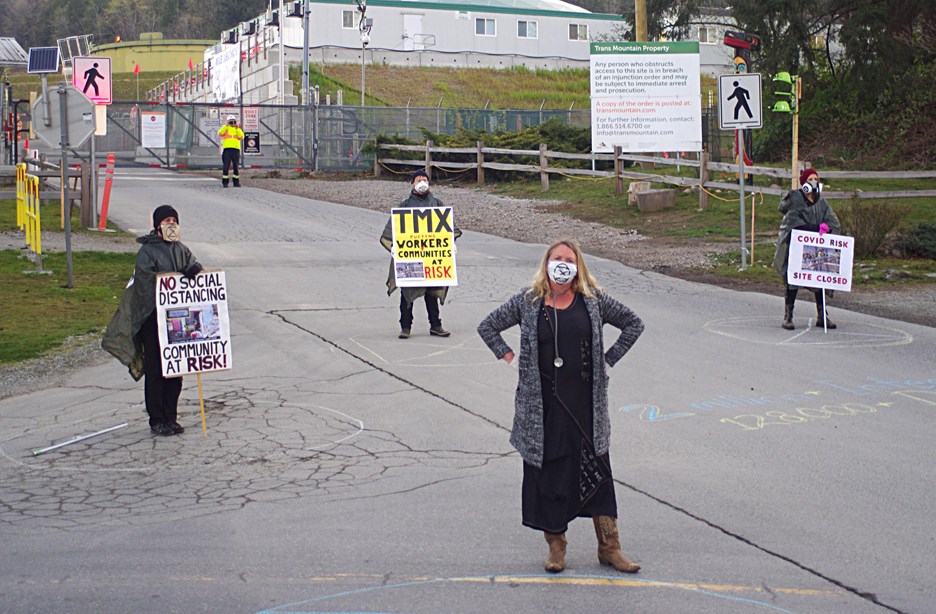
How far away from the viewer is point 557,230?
966 inches

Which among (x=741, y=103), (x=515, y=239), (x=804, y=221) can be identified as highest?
(x=741, y=103)

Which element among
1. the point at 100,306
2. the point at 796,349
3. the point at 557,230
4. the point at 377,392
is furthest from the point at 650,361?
the point at 557,230

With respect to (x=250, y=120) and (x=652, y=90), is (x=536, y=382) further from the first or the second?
(x=250, y=120)

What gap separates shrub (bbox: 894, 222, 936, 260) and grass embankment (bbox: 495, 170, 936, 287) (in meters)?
0.32

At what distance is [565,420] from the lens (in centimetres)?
599

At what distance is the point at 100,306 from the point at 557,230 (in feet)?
38.0

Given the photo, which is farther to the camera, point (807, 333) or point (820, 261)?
point (820, 261)

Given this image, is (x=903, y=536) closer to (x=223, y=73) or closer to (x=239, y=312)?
(x=239, y=312)

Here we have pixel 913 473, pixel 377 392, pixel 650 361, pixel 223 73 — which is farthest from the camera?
Answer: pixel 223 73

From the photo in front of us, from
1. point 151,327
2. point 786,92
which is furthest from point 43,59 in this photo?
point 786,92

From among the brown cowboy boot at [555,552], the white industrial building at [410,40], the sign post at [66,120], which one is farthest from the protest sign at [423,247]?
Result: the white industrial building at [410,40]

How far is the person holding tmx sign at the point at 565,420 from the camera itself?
5980 millimetres

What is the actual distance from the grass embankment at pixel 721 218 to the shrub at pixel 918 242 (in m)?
→ 0.32

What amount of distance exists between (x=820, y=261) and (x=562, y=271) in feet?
27.9
